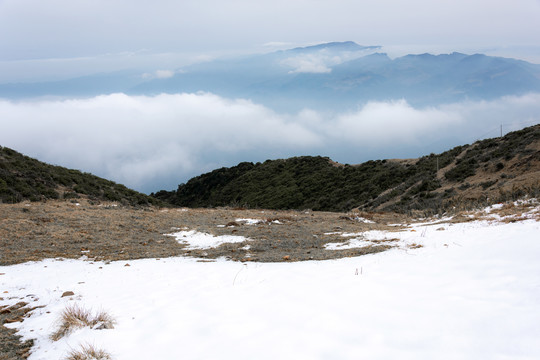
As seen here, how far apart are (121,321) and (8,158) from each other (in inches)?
1051

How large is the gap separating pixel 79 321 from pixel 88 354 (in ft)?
3.11

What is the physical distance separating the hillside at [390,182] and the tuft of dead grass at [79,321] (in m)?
13.1

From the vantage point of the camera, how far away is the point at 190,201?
201 ft

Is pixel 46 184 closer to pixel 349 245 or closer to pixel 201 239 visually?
pixel 201 239

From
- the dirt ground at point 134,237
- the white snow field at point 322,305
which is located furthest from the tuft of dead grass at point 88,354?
the dirt ground at point 134,237

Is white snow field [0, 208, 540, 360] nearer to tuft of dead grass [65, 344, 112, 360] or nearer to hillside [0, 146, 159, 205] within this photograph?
tuft of dead grass [65, 344, 112, 360]

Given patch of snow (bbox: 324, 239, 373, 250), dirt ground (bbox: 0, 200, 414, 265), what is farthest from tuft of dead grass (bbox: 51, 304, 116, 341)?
patch of snow (bbox: 324, 239, 373, 250)

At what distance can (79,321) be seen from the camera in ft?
14.1

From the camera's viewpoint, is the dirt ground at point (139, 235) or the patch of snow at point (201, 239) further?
the patch of snow at point (201, 239)

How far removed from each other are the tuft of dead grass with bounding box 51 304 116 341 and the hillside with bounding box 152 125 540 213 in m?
13.1

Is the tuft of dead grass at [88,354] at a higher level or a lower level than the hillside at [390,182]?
lower

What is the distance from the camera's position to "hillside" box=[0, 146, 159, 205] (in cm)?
1975

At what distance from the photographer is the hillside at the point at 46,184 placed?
64.8 feet

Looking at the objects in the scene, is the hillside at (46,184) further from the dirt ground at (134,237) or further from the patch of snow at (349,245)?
the patch of snow at (349,245)
